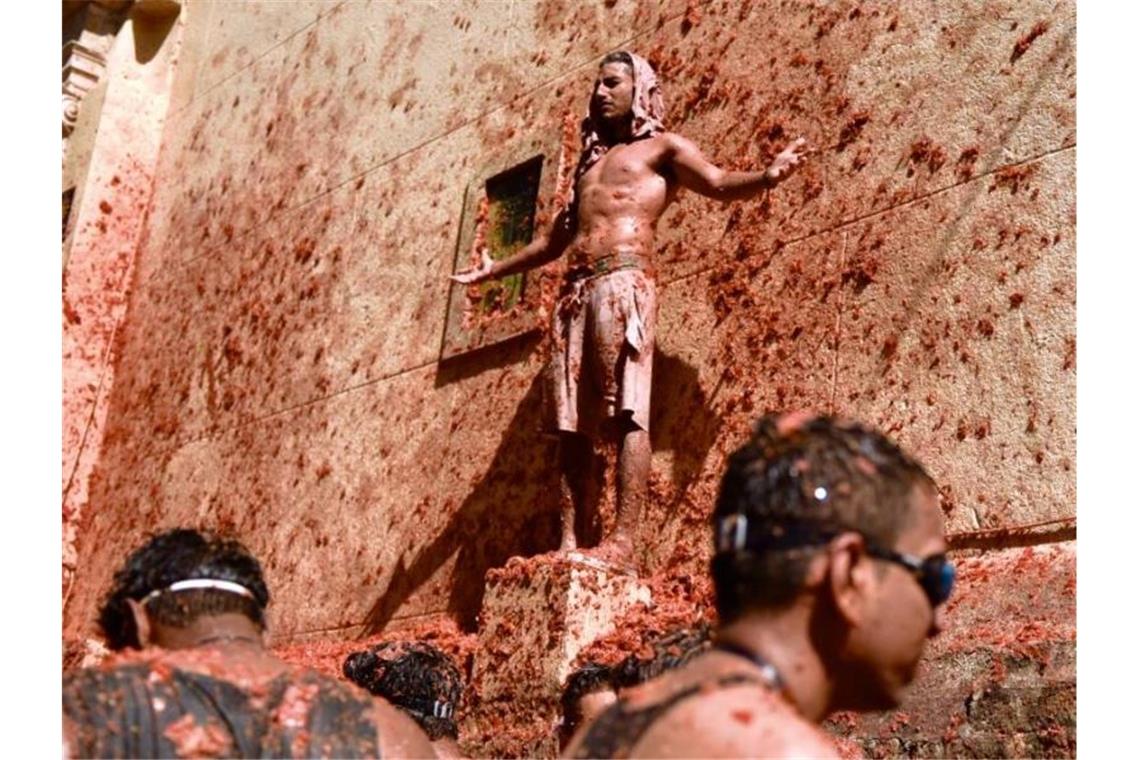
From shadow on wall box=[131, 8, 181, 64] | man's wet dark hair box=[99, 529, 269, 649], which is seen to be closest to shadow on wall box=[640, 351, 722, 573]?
man's wet dark hair box=[99, 529, 269, 649]

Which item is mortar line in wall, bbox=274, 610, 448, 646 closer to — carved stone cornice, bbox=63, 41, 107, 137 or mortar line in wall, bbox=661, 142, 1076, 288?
mortar line in wall, bbox=661, 142, 1076, 288

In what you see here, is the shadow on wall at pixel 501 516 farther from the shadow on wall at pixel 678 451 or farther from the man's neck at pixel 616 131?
the man's neck at pixel 616 131

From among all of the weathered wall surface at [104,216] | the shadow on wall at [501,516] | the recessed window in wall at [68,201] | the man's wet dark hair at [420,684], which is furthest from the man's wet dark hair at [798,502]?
the recessed window in wall at [68,201]

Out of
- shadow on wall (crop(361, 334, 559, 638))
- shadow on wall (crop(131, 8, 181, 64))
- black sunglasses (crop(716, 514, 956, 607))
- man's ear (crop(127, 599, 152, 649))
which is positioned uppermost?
shadow on wall (crop(131, 8, 181, 64))

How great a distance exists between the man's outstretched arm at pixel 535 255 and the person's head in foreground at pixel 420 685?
262 centimetres

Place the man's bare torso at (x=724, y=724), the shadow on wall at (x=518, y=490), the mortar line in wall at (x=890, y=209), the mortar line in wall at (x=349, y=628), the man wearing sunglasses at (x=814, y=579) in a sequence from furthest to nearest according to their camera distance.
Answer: the mortar line in wall at (x=349, y=628), the shadow on wall at (x=518, y=490), the mortar line in wall at (x=890, y=209), the man wearing sunglasses at (x=814, y=579), the man's bare torso at (x=724, y=724)

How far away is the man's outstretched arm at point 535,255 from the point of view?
696cm

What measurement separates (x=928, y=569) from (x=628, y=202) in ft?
14.6

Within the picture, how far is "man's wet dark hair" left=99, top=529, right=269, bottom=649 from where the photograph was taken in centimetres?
271

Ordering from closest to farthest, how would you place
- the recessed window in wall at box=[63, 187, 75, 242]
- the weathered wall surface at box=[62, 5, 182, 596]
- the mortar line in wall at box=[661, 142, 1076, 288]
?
the mortar line in wall at box=[661, 142, 1076, 288]
the weathered wall surface at box=[62, 5, 182, 596]
the recessed window in wall at box=[63, 187, 75, 242]

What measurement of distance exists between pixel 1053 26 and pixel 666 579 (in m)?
2.51

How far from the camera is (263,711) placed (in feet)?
8.48

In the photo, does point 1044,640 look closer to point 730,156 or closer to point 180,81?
point 730,156

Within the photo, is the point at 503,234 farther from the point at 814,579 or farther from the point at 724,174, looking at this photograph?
the point at 814,579
